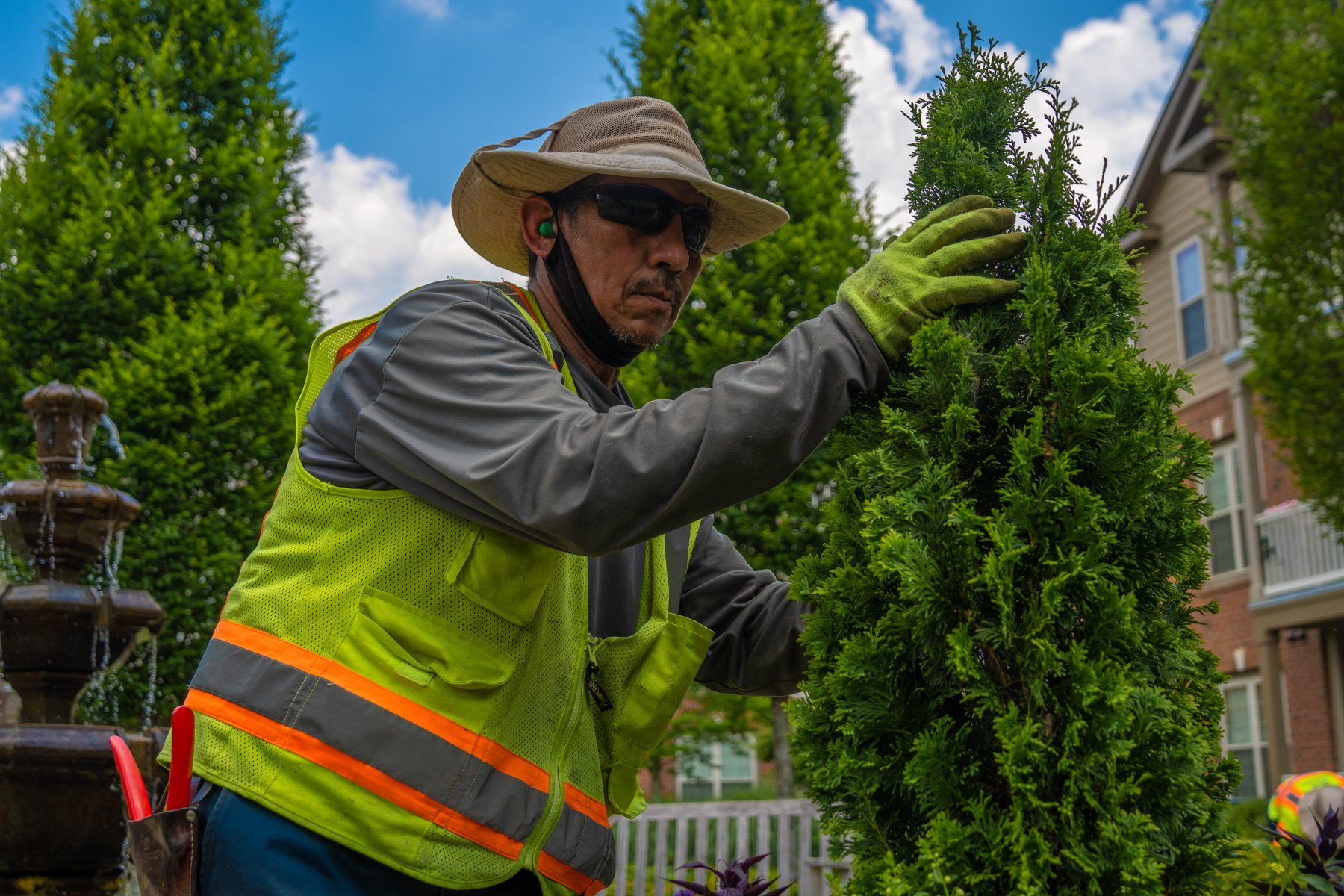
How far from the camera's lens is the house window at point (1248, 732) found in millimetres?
18266

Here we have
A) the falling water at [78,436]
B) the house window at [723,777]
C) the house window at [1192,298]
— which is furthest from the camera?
the house window at [723,777]

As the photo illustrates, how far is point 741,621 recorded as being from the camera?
317cm

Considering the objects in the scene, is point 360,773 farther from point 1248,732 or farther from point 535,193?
point 1248,732

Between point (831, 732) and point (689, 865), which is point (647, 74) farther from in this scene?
point (831, 732)

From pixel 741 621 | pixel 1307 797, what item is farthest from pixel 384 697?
pixel 1307 797

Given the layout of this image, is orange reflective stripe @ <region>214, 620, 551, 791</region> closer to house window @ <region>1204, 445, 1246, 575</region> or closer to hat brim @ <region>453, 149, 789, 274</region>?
hat brim @ <region>453, 149, 789, 274</region>

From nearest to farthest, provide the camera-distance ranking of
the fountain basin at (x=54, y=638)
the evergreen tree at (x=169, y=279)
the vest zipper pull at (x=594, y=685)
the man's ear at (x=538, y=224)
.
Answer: the vest zipper pull at (x=594, y=685), the man's ear at (x=538, y=224), the fountain basin at (x=54, y=638), the evergreen tree at (x=169, y=279)

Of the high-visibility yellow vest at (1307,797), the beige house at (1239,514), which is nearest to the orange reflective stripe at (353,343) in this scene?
the high-visibility yellow vest at (1307,797)

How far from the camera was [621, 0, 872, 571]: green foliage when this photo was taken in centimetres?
959

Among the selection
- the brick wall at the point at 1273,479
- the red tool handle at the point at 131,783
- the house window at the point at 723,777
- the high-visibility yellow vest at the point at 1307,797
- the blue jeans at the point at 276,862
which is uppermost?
the brick wall at the point at 1273,479

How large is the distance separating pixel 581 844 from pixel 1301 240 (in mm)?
13358

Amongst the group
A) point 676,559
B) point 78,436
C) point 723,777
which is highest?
point 78,436

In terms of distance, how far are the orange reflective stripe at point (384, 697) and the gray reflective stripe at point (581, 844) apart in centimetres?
13

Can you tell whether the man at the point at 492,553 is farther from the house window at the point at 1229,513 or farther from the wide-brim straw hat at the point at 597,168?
the house window at the point at 1229,513
